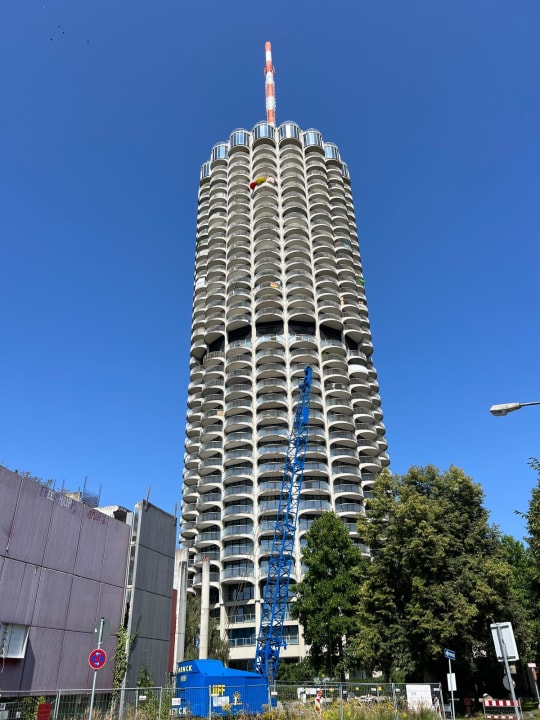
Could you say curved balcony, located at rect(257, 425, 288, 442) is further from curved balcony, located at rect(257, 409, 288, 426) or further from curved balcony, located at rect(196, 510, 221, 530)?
curved balcony, located at rect(196, 510, 221, 530)

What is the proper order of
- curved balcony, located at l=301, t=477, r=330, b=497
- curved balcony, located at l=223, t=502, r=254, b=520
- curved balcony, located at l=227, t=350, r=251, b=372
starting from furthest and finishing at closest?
curved balcony, located at l=227, t=350, r=251, b=372 < curved balcony, located at l=223, t=502, r=254, b=520 < curved balcony, located at l=301, t=477, r=330, b=497

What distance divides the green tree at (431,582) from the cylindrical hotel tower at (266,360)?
33.4 meters

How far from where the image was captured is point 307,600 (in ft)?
147

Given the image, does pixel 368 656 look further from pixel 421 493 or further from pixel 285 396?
pixel 285 396

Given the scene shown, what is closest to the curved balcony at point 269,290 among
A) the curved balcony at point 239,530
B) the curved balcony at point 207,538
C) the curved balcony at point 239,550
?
the curved balcony at point 239,530

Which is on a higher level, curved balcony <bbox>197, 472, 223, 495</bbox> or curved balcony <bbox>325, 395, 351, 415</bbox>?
curved balcony <bbox>325, 395, 351, 415</bbox>

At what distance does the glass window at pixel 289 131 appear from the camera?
101938mm

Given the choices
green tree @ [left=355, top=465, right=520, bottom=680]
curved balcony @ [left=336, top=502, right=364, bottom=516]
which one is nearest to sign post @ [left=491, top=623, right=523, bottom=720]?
green tree @ [left=355, top=465, right=520, bottom=680]

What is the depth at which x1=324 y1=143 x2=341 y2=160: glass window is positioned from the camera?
4099 inches

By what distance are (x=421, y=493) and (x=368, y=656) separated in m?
11.3

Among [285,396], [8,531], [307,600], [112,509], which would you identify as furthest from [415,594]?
[285,396]

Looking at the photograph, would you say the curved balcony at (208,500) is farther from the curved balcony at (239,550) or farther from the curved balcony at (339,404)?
the curved balcony at (339,404)

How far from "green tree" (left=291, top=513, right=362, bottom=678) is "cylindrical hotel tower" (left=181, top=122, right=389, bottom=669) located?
22.2m

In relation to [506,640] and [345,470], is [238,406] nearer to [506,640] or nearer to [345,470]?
[345,470]
